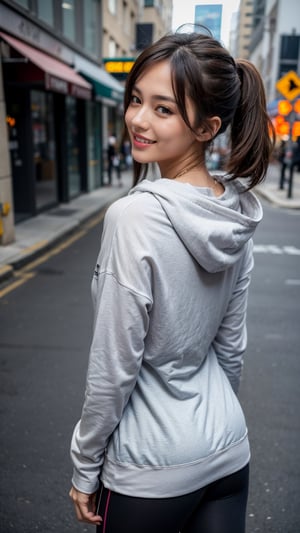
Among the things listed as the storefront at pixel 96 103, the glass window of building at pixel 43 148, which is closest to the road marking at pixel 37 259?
the glass window of building at pixel 43 148

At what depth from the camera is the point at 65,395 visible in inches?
145

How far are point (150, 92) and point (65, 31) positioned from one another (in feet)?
43.3

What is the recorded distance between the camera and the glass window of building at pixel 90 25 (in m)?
14.9

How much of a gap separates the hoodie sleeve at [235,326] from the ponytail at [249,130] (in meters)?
0.23

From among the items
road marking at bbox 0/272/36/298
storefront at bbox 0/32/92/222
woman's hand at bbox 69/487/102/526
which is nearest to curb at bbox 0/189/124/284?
road marking at bbox 0/272/36/298

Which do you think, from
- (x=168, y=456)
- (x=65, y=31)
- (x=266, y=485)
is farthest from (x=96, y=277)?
(x=65, y=31)

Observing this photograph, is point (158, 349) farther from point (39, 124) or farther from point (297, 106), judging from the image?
point (297, 106)

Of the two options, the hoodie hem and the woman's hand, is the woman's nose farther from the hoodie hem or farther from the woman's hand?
the woman's hand

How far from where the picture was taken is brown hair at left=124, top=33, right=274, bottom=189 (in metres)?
1.15

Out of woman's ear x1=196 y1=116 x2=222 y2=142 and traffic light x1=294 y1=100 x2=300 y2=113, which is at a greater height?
traffic light x1=294 y1=100 x2=300 y2=113

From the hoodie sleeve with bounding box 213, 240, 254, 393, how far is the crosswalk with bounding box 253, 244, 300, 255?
24.6ft

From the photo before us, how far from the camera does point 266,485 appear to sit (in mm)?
2768

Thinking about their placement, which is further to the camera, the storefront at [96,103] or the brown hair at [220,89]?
the storefront at [96,103]

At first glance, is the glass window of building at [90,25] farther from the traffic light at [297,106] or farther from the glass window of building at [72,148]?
the traffic light at [297,106]
